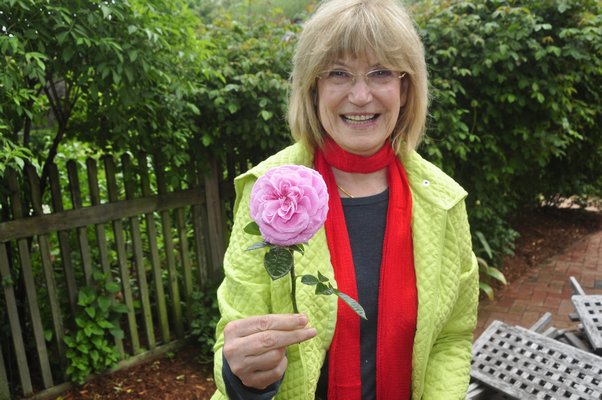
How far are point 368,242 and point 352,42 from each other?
1.89 ft

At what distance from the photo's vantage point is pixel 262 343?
1.12m

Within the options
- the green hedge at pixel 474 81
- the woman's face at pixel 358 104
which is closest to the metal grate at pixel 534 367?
the woman's face at pixel 358 104

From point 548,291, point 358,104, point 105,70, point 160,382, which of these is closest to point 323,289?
point 358,104

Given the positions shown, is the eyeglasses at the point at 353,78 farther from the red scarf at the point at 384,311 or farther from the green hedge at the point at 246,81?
the green hedge at the point at 246,81

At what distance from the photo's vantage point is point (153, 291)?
4.03m

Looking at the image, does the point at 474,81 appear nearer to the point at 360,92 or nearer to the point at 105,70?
the point at 105,70

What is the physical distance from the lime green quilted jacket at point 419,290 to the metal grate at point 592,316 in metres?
1.05

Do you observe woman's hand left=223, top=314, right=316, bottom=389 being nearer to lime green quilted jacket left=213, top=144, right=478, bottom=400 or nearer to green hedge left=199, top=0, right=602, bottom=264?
lime green quilted jacket left=213, top=144, right=478, bottom=400

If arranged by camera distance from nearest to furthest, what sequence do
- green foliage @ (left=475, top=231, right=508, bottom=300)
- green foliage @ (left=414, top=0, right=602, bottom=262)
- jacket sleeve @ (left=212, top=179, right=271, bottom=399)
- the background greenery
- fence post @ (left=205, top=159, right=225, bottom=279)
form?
jacket sleeve @ (left=212, top=179, right=271, bottom=399), the background greenery, fence post @ (left=205, top=159, right=225, bottom=279), green foliage @ (left=414, top=0, right=602, bottom=262), green foliage @ (left=475, top=231, right=508, bottom=300)

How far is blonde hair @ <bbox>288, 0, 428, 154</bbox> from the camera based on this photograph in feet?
4.69

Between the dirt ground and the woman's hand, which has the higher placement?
the woman's hand

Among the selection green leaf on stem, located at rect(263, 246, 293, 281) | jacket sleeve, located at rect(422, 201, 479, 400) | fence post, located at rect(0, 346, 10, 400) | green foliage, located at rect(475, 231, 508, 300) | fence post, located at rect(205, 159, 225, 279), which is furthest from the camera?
green foliage, located at rect(475, 231, 508, 300)

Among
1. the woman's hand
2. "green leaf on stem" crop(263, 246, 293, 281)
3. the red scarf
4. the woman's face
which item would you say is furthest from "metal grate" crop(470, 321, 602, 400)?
"green leaf on stem" crop(263, 246, 293, 281)

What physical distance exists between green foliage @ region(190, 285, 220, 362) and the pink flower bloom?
2.86 meters
